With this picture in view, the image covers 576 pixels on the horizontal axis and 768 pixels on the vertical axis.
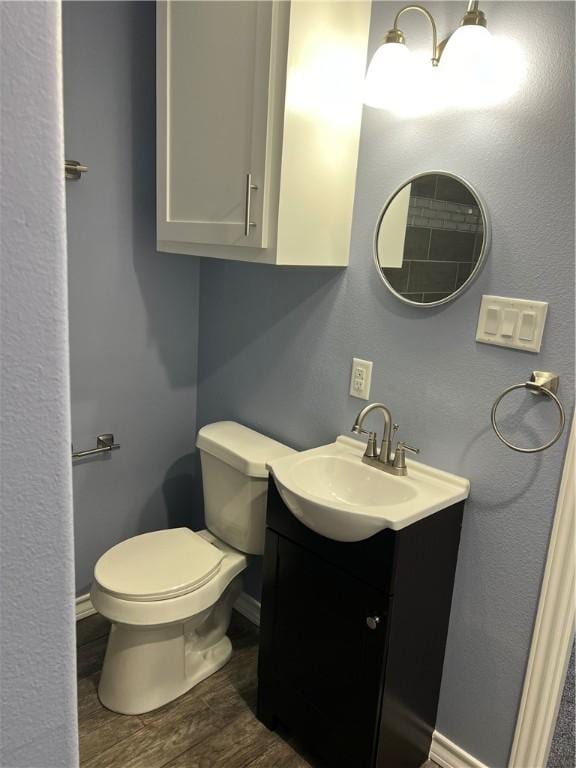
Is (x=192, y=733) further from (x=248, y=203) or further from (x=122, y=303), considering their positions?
(x=248, y=203)

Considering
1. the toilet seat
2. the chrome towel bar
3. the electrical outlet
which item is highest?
the chrome towel bar

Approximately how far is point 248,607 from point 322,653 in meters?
0.78

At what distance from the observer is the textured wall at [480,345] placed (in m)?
1.27

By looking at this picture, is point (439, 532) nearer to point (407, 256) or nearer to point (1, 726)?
point (407, 256)

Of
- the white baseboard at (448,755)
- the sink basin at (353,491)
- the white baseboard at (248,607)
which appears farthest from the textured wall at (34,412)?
the white baseboard at (248,607)

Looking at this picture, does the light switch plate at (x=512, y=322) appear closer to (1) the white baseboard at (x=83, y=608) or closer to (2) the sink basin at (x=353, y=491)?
(2) the sink basin at (x=353, y=491)

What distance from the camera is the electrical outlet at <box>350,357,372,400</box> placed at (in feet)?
5.61

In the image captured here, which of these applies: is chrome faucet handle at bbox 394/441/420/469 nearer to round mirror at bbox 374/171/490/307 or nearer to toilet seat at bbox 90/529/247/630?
round mirror at bbox 374/171/490/307

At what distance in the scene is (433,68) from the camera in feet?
4.63

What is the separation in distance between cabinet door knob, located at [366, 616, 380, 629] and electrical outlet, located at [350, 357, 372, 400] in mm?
633

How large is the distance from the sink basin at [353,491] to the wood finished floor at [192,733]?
761 millimetres

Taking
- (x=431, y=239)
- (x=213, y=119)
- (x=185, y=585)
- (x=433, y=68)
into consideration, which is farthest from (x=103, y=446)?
(x=433, y=68)

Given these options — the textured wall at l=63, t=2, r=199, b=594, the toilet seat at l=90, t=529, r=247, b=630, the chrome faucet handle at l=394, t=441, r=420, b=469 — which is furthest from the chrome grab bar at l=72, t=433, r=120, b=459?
the chrome faucet handle at l=394, t=441, r=420, b=469

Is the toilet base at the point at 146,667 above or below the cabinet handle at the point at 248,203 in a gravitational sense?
below
